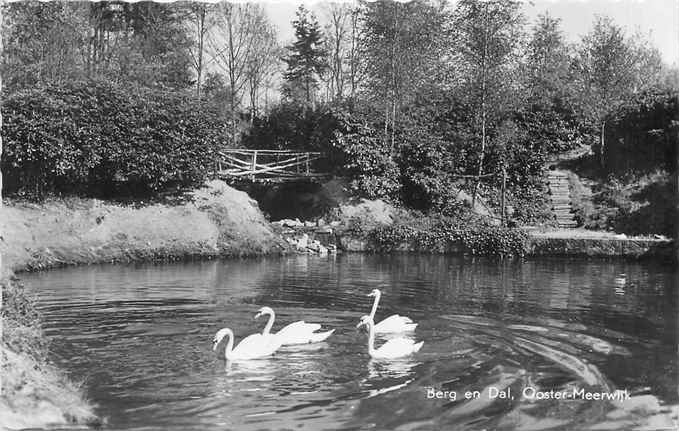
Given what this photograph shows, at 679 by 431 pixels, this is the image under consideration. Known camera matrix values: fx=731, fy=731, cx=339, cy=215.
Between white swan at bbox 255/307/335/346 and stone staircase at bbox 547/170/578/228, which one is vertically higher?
stone staircase at bbox 547/170/578/228

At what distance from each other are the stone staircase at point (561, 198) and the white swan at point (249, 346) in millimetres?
22823

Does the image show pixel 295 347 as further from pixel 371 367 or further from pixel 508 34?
pixel 508 34

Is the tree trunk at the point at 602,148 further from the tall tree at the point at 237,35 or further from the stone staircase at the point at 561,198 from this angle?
the tall tree at the point at 237,35

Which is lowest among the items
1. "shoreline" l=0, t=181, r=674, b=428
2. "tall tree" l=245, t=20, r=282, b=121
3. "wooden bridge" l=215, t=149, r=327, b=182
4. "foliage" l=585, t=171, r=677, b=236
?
"shoreline" l=0, t=181, r=674, b=428

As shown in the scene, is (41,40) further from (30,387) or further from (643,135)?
(30,387)

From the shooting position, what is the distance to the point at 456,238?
2691 centimetres

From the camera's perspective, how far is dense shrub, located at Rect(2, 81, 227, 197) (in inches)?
900

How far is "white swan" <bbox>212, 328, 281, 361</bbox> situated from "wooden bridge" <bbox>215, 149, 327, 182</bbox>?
20077mm

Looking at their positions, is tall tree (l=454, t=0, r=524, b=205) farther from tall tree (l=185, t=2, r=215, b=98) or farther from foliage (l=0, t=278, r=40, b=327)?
foliage (l=0, t=278, r=40, b=327)

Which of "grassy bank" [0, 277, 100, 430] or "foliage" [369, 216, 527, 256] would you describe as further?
"foliage" [369, 216, 527, 256]

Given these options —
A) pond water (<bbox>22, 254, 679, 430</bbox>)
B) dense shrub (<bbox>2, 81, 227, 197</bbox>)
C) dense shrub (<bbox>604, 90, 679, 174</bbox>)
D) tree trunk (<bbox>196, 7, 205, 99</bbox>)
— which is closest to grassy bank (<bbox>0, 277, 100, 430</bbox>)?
pond water (<bbox>22, 254, 679, 430</bbox>)

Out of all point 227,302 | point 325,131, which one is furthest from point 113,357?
point 325,131

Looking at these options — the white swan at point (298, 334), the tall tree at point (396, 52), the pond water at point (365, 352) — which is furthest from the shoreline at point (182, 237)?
the white swan at point (298, 334)

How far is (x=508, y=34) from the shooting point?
31859mm
